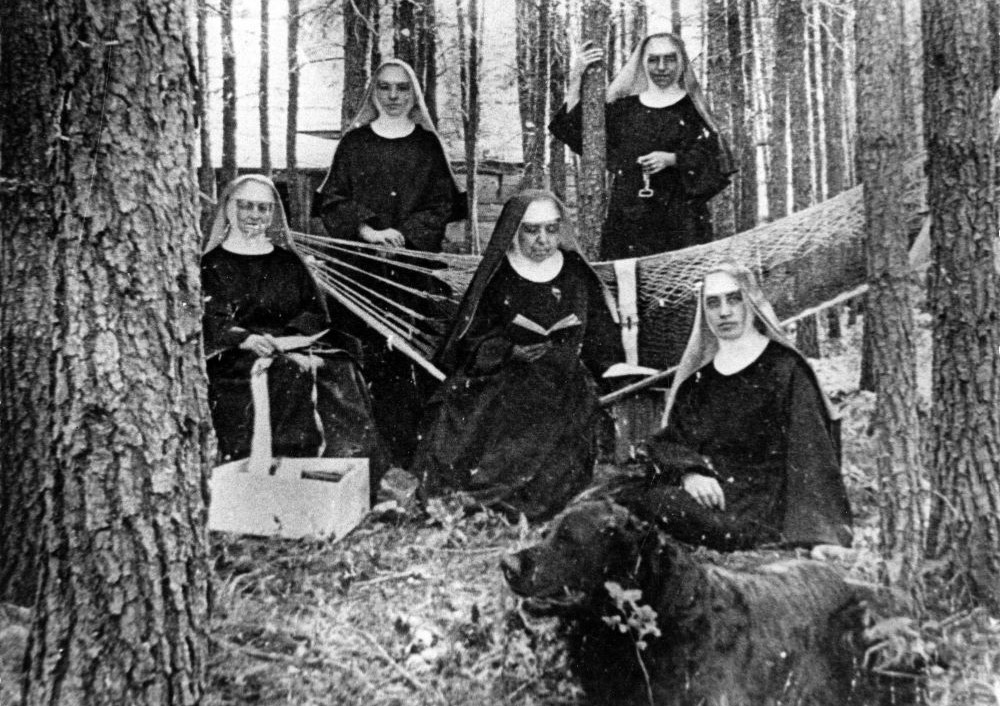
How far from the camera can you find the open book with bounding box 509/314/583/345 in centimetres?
334

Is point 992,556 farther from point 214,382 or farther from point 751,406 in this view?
point 214,382

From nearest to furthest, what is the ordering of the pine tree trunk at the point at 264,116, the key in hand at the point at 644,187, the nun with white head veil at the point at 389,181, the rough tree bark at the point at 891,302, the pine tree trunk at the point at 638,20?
the rough tree bark at the point at 891,302 → the pine tree trunk at the point at 638,20 → the key in hand at the point at 644,187 → the nun with white head veil at the point at 389,181 → the pine tree trunk at the point at 264,116

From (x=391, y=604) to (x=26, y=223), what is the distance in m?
1.56

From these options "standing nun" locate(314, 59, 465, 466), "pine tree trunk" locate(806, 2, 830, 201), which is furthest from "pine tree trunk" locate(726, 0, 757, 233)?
"standing nun" locate(314, 59, 465, 466)

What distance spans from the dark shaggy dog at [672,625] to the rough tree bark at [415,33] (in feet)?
7.17

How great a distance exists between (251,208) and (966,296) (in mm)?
2643

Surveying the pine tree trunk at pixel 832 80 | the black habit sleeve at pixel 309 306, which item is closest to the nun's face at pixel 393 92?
the black habit sleeve at pixel 309 306

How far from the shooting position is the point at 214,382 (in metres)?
3.16

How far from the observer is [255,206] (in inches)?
132

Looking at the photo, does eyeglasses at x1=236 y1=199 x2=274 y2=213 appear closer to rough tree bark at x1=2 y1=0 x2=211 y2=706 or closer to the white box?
the white box

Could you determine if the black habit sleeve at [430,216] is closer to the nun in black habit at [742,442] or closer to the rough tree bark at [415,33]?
the rough tree bark at [415,33]

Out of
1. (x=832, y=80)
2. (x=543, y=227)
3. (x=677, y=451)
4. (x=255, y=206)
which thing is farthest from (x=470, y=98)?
(x=677, y=451)

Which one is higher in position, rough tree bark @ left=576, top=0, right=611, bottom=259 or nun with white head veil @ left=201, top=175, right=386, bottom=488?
rough tree bark @ left=576, top=0, right=611, bottom=259

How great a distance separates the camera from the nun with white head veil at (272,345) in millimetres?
3176
